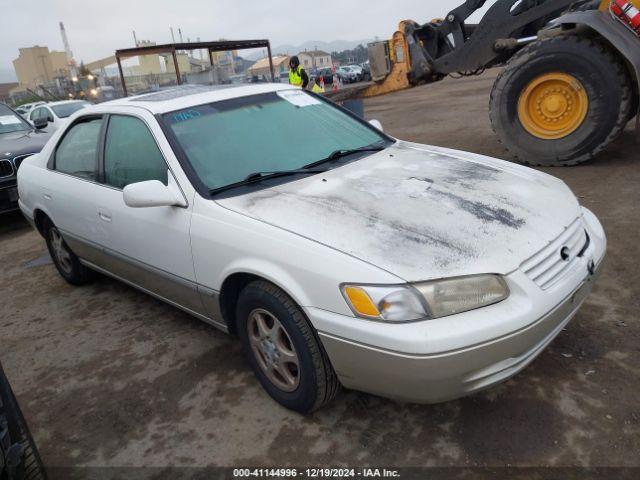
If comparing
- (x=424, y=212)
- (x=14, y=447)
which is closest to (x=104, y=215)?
(x=14, y=447)

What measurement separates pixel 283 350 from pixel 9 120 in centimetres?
760

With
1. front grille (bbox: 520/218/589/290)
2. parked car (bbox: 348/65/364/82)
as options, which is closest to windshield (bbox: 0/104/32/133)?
front grille (bbox: 520/218/589/290)

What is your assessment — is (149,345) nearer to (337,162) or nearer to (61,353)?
(61,353)

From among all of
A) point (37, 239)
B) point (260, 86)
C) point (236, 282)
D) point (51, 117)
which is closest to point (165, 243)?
point (236, 282)

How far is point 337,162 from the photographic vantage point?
3.12m

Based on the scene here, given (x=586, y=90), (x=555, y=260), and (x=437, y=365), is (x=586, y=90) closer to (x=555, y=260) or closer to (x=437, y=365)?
(x=555, y=260)

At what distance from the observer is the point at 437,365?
1951 mm

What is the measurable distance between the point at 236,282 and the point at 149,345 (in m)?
1.19

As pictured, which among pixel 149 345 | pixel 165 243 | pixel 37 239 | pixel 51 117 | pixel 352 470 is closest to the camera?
pixel 352 470

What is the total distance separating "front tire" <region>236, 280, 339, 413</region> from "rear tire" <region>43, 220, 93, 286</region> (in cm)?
239

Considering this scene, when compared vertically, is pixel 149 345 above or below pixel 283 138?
below

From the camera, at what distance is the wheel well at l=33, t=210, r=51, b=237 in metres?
4.42

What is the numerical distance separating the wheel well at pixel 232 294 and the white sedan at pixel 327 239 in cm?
1

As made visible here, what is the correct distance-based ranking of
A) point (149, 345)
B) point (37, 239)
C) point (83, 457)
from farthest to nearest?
point (37, 239)
point (149, 345)
point (83, 457)
